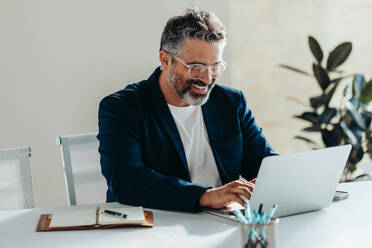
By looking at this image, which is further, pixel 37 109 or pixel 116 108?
pixel 37 109

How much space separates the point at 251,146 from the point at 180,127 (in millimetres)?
313

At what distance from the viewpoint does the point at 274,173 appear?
1479mm

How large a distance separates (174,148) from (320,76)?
156 cm

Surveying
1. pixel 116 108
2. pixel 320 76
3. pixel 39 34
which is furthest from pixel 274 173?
pixel 39 34

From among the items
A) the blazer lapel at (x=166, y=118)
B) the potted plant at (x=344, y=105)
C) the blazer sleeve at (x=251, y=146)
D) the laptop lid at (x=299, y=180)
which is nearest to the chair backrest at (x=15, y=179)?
the blazer lapel at (x=166, y=118)

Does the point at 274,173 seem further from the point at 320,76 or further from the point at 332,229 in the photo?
the point at 320,76

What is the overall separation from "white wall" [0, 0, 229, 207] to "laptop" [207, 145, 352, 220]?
6.01ft

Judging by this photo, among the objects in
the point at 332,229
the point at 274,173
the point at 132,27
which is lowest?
the point at 332,229

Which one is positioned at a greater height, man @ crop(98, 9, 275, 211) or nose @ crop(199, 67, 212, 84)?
nose @ crop(199, 67, 212, 84)

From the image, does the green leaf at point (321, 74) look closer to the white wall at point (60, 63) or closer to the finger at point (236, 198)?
the white wall at point (60, 63)

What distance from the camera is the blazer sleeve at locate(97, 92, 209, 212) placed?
1.70m

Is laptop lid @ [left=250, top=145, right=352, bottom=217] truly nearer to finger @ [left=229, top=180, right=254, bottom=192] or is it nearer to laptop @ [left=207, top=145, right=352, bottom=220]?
laptop @ [left=207, top=145, right=352, bottom=220]

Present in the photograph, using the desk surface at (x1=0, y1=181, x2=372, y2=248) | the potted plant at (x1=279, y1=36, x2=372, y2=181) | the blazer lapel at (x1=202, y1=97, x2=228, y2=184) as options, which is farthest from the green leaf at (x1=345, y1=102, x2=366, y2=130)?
the desk surface at (x1=0, y1=181, x2=372, y2=248)

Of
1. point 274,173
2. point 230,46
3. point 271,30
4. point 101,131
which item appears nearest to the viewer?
point 274,173
